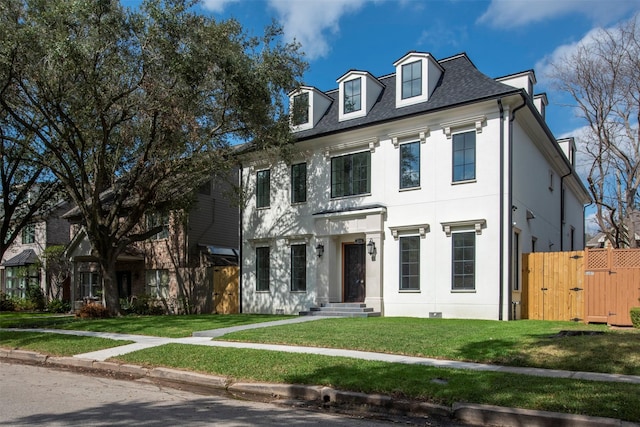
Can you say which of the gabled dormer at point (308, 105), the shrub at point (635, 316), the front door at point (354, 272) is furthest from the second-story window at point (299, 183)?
the shrub at point (635, 316)

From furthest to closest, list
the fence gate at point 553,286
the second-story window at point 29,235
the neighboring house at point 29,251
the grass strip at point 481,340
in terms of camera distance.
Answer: the second-story window at point 29,235 → the neighboring house at point 29,251 → the fence gate at point 553,286 → the grass strip at point 481,340

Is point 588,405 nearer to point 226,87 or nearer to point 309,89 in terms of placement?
point 226,87

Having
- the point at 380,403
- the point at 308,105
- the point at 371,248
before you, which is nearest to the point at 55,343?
the point at 380,403

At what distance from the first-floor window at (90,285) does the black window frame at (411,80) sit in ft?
63.5

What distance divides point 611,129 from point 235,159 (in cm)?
1729

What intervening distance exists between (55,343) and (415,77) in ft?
44.5

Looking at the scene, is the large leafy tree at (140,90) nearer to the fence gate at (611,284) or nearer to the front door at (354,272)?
the front door at (354,272)

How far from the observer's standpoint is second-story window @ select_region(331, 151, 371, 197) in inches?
736

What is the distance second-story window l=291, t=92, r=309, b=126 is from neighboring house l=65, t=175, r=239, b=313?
20.5 feet

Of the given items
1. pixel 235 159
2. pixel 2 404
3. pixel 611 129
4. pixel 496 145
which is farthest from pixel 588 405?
pixel 611 129

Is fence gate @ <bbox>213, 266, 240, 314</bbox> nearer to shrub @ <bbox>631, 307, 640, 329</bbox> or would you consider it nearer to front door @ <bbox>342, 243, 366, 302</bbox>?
front door @ <bbox>342, 243, 366, 302</bbox>

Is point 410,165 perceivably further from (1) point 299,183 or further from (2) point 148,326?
(2) point 148,326

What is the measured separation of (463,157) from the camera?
54.1 feet

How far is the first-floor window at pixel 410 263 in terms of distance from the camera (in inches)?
679
